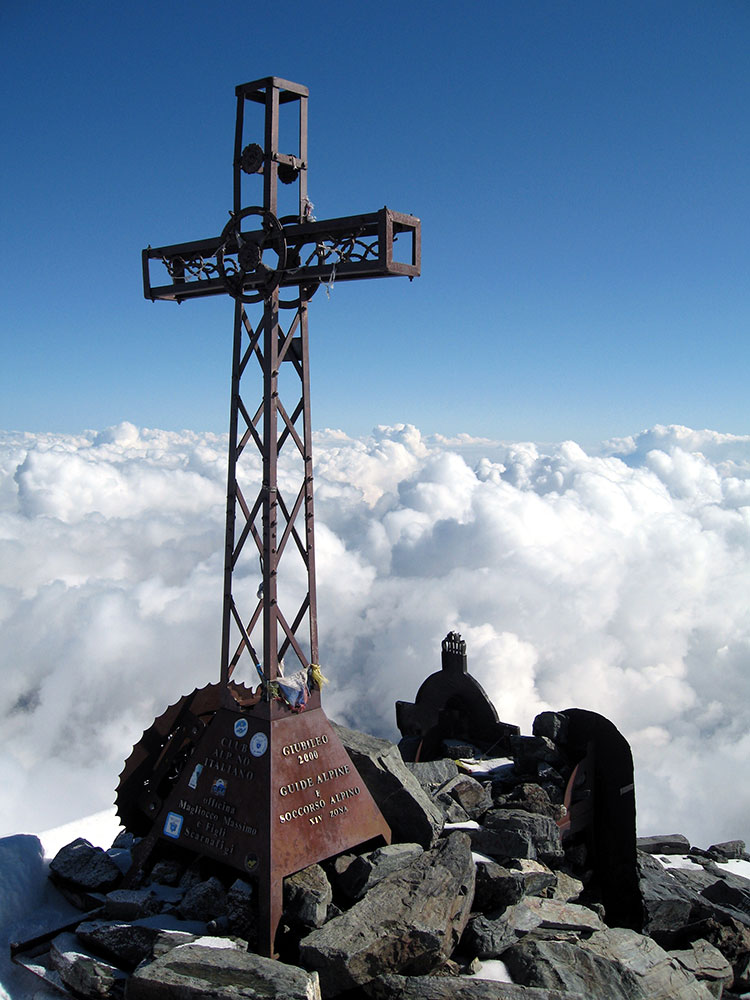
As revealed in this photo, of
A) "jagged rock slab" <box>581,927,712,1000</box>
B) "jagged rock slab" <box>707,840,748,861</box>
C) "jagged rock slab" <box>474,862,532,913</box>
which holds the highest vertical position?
"jagged rock slab" <box>474,862,532,913</box>

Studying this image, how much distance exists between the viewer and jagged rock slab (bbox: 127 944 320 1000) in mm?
5723

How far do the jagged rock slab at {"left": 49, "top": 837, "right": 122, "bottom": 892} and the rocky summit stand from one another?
17mm

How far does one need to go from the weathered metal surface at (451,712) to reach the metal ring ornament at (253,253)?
6340 mm

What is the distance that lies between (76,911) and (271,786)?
2.84 m

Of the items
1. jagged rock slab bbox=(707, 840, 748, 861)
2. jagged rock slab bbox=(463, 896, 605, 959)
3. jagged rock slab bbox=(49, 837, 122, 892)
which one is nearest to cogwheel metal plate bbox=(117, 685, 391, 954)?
jagged rock slab bbox=(49, 837, 122, 892)

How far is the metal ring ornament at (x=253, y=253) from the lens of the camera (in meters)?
8.30

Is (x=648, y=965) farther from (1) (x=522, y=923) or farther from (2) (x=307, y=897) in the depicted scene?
(2) (x=307, y=897)

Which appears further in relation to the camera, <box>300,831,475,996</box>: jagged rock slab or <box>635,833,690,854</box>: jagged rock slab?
<box>635,833,690,854</box>: jagged rock slab

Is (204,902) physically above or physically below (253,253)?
below

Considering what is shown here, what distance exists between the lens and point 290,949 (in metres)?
7.12

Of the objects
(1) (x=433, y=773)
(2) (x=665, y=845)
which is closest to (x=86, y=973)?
(1) (x=433, y=773)

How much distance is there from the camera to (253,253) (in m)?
8.36

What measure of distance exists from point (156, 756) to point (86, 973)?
2753 millimetres

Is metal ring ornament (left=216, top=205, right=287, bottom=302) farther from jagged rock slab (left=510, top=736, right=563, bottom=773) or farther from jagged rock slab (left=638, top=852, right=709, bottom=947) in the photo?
jagged rock slab (left=638, top=852, right=709, bottom=947)
